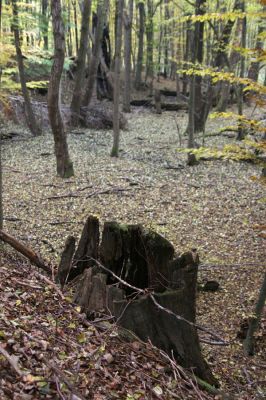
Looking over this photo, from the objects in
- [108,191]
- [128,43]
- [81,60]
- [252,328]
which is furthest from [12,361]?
[128,43]

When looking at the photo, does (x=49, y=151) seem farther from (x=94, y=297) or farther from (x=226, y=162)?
(x=94, y=297)

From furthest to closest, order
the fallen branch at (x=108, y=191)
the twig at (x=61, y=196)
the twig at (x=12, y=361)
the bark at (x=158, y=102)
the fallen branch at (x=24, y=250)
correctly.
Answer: the bark at (x=158, y=102)
the fallen branch at (x=108, y=191)
the twig at (x=61, y=196)
the fallen branch at (x=24, y=250)
the twig at (x=12, y=361)

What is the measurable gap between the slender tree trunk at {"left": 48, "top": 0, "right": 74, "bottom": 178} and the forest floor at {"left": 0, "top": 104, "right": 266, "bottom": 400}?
1.54ft

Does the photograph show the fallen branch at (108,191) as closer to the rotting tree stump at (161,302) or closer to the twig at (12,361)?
the rotting tree stump at (161,302)

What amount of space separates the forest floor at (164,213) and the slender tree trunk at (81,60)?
2591mm

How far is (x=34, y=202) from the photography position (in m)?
9.30

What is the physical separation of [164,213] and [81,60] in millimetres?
9406

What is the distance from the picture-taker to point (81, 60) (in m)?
15.7

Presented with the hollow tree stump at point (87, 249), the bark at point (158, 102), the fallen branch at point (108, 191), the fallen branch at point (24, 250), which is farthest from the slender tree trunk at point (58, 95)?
the bark at point (158, 102)

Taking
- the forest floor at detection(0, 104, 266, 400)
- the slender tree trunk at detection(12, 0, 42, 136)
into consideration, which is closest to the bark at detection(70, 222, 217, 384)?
the forest floor at detection(0, 104, 266, 400)

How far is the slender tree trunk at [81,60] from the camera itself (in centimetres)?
1444

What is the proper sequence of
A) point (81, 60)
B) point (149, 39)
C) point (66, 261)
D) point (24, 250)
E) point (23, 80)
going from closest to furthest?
point (66, 261) < point (24, 250) < point (23, 80) < point (81, 60) < point (149, 39)

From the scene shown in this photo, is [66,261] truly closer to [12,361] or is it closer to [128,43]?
[12,361]

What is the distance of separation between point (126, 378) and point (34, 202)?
21.8 ft
